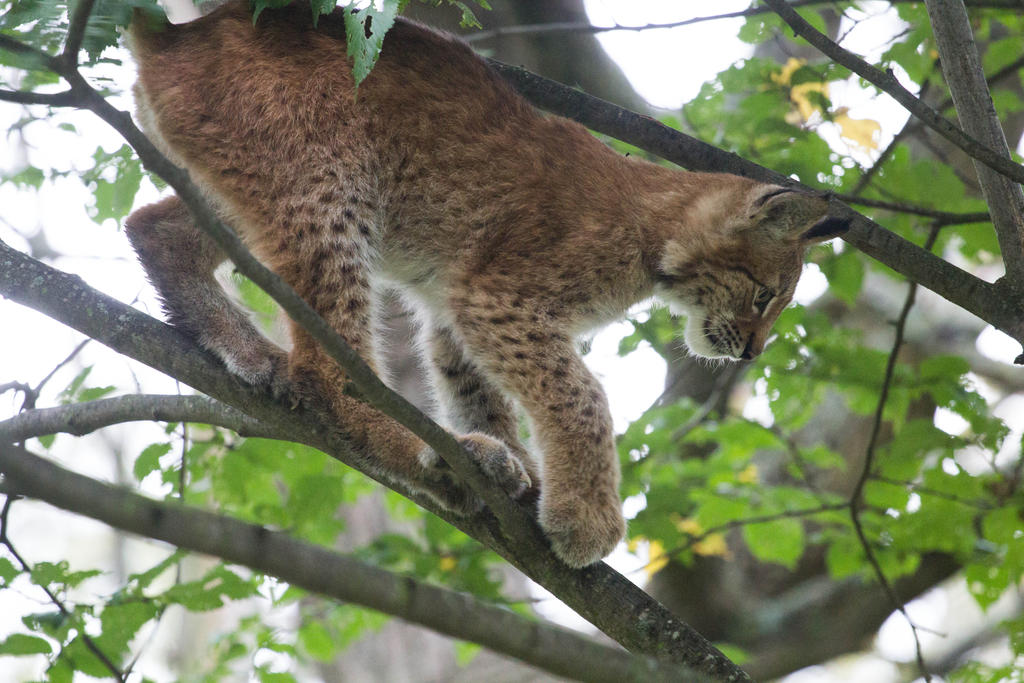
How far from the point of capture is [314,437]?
13.8 ft

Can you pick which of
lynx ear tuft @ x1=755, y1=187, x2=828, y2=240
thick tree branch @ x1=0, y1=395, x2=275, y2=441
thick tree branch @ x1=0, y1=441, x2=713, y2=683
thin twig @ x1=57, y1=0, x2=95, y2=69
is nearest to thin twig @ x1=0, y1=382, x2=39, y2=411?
thick tree branch @ x1=0, y1=395, x2=275, y2=441

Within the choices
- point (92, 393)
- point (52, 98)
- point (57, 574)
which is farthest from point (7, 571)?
point (52, 98)

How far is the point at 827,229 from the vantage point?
16.1 ft

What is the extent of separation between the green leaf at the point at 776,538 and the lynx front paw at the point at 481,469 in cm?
261

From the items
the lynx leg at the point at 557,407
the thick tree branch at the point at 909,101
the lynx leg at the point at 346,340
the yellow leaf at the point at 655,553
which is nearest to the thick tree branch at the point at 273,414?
the lynx leg at the point at 346,340

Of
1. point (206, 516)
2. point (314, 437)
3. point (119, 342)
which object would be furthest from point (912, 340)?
point (206, 516)

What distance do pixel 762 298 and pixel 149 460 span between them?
3442 millimetres

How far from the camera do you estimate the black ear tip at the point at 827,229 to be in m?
4.66

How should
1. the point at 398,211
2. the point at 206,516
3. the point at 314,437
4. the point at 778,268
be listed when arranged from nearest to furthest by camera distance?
the point at 206,516
the point at 314,437
the point at 398,211
the point at 778,268

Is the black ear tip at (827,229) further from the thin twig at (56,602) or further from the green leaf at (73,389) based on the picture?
the green leaf at (73,389)

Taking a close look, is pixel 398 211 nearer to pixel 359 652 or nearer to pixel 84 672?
pixel 84 672

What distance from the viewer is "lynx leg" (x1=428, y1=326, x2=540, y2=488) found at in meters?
5.36

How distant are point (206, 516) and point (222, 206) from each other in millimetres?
2860

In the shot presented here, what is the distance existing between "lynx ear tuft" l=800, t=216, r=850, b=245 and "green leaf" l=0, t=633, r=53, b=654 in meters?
4.07
